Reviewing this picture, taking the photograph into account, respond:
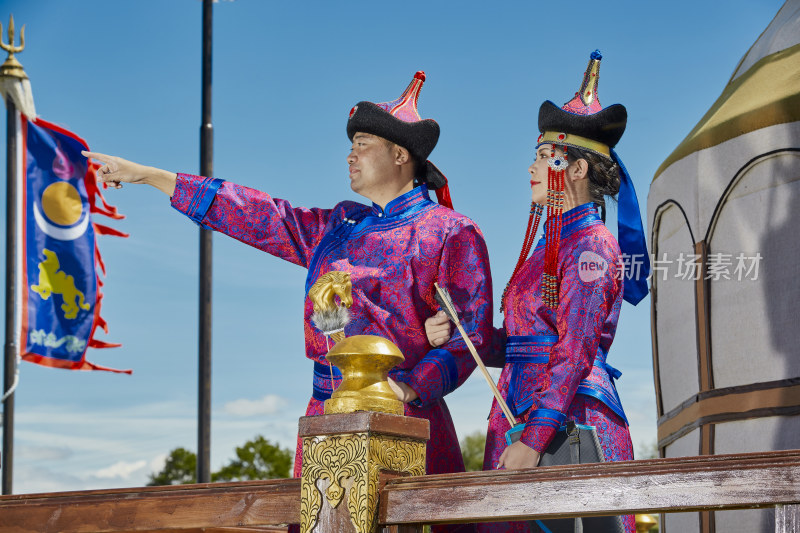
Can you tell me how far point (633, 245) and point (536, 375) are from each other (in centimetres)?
70

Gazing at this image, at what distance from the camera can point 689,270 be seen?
5566mm

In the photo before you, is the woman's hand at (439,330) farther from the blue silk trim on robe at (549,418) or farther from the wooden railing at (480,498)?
the wooden railing at (480,498)

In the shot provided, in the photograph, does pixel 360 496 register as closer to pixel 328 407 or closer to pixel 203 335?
pixel 328 407

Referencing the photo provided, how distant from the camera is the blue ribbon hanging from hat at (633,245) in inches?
154

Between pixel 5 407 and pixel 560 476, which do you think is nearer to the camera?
pixel 560 476

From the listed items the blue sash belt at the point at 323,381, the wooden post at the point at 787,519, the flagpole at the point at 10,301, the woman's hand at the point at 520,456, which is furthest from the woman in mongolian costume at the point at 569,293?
the flagpole at the point at 10,301

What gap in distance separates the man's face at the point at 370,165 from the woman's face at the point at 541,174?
58cm

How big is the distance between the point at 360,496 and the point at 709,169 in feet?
11.6

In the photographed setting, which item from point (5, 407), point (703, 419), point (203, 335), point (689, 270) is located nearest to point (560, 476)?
point (703, 419)

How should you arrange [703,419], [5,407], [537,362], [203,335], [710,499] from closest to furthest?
[710,499], [537,362], [703,419], [203,335], [5,407]

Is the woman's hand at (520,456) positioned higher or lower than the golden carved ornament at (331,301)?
lower

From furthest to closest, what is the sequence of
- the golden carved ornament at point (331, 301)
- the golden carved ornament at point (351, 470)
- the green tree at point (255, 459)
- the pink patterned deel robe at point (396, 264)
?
1. the green tree at point (255, 459)
2. the pink patterned deel robe at point (396, 264)
3. the golden carved ornament at point (331, 301)
4. the golden carved ornament at point (351, 470)

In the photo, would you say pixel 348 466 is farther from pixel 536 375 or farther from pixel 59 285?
pixel 59 285

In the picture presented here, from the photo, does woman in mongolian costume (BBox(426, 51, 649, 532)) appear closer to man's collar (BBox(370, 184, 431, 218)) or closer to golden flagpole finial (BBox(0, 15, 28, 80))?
man's collar (BBox(370, 184, 431, 218))
